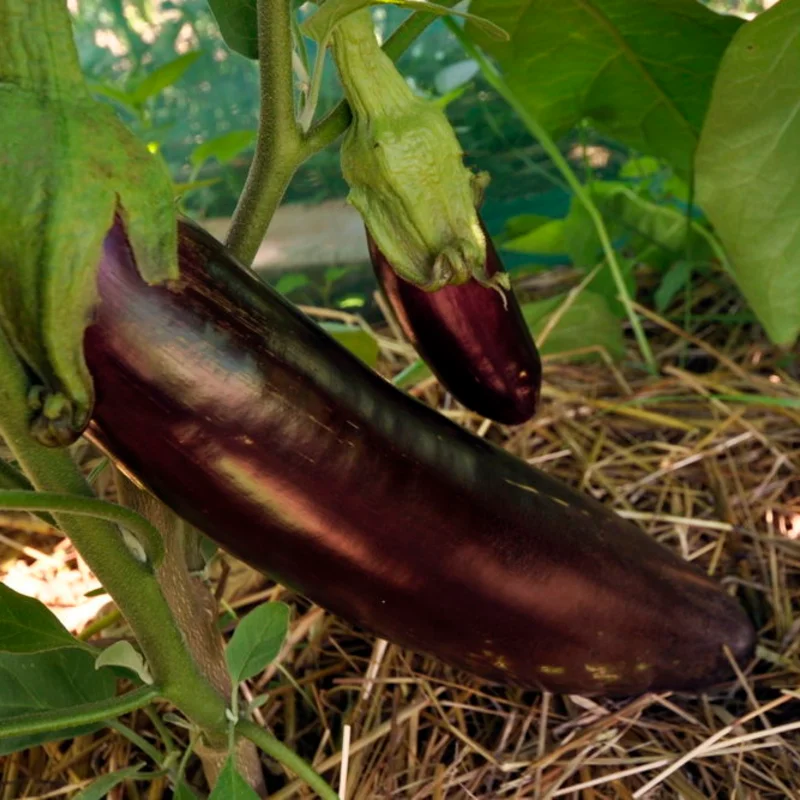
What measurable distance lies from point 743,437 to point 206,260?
0.68 meters

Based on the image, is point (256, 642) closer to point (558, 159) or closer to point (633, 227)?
point (558, 159)

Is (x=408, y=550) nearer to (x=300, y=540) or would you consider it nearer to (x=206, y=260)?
(x=300, y=540)

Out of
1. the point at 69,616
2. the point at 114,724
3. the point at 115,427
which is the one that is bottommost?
the point at 69,616

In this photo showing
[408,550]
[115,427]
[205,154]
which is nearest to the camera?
[115,427]

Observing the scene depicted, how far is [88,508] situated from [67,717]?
0.43ft

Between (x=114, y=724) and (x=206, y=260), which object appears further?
(x=114, y=724)

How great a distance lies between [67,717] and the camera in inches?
17.7

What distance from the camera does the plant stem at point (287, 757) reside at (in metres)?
0.50

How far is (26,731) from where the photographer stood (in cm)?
44

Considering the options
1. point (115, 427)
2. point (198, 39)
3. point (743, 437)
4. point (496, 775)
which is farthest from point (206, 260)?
point (198, 39)

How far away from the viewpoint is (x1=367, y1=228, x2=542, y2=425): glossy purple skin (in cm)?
49

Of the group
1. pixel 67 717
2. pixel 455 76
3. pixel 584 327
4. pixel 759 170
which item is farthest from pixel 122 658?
pixel 455 76

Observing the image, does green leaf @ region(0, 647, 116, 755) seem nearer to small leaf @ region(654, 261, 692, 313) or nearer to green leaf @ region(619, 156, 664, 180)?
small leaf @ region(654, 261, 692, 313)

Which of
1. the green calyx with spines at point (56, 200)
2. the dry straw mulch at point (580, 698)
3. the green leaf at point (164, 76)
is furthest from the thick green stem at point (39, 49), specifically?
the green leaf at point (164, 76)
